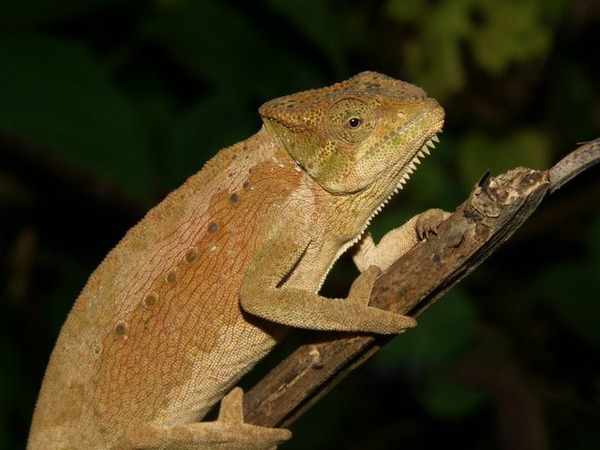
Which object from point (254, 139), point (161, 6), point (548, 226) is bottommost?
point (254, 139)

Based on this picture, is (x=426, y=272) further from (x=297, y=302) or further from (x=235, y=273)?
(x=235, y=273)

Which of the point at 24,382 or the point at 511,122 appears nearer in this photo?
the point at 24,382

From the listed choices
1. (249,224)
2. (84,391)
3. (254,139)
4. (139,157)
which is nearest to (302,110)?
(254,139)

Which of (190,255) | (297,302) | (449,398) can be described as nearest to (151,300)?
(190,255)

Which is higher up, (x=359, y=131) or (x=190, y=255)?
(x=359, y=131)

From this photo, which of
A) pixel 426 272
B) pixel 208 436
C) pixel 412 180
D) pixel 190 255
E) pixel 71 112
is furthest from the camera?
pixel 412 180

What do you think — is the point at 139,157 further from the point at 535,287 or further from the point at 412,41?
the point at 535,287
